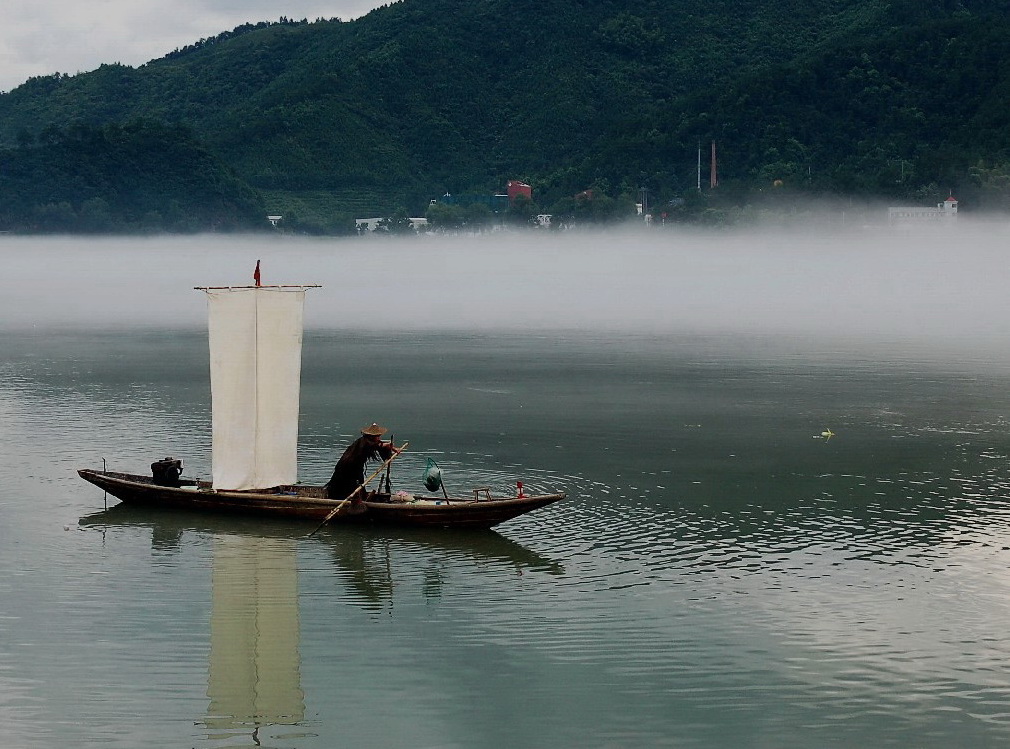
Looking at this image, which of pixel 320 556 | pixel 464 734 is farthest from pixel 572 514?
pixel 464 734

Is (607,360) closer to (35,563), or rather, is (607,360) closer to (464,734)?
(35,563)

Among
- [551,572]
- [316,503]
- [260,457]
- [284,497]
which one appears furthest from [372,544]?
[260,457]

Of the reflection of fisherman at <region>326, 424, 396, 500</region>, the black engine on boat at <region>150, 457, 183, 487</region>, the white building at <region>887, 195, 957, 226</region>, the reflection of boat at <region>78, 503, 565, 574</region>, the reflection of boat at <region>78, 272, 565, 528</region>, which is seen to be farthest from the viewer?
the white building at <region>887, 195, 957, 226</region>

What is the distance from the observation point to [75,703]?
18.8 metres

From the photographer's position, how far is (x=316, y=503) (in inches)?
1141

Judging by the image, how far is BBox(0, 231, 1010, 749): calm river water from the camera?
734 inches

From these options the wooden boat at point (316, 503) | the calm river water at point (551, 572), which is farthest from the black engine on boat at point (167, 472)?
the calm river water at point (551, 572)

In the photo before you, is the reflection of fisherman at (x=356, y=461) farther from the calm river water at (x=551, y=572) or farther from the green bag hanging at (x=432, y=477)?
the calm river water at (x=551, y=572)

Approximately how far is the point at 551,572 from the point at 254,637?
5.67m

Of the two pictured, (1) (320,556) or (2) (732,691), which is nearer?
(2) (732,691)

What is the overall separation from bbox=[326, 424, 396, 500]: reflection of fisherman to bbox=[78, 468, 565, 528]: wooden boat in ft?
1.19

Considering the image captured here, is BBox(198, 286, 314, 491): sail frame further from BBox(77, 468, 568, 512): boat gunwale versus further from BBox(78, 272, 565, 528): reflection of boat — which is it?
BBox(77, 468, 568, 512): boat gunwale

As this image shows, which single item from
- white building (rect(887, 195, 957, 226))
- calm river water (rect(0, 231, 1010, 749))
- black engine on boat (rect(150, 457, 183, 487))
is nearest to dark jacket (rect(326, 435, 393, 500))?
calm river water (rect(0, 231, 1010, 749))

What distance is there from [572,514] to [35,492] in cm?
1204
